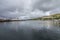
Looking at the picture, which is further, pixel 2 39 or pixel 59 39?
pixel 2 39

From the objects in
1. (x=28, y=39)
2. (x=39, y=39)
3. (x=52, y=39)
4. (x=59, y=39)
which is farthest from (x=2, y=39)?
(x=59, y=39)

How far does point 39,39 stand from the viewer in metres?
20.4

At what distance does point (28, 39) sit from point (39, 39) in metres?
2.47

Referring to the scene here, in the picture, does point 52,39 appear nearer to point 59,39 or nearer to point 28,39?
point 59,39

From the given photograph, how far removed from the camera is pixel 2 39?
21.3 metres

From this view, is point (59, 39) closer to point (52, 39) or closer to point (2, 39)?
point (52, 39)

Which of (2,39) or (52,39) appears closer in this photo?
(52,39)

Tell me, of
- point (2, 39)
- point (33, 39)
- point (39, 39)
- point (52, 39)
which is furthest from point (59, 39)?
point (2, 39)

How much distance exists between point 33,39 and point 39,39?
134 cm

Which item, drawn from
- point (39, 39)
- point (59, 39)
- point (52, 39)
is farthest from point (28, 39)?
point (59, 39)

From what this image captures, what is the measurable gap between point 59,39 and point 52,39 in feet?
4.89

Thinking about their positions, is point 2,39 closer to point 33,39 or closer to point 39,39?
point 33,39

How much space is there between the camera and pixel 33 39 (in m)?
20.5

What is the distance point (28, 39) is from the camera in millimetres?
20562
